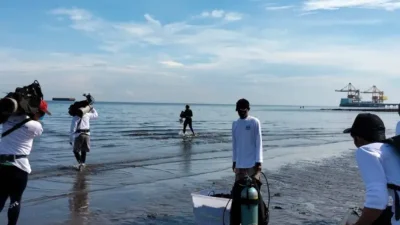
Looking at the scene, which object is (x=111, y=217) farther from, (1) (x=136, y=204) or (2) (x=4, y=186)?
(2) (x=4, y=186)

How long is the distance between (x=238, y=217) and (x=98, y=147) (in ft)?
51.7

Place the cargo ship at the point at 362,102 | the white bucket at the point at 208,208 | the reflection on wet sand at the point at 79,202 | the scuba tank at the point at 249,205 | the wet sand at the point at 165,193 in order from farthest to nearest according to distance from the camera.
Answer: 1. the cargo ship at the point at 362,102
2. the wet sand at the point at 165,193
3. the reflection on wet sand at the point at 79,202
4. the white bucket at the point at 208,208
5. the scuba tank at the point at 249,205

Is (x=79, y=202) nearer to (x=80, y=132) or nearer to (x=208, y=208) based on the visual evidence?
(x=208, y=208)

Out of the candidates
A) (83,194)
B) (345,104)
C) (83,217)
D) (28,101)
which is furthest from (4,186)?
(345,104)

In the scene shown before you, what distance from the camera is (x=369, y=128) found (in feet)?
9.68

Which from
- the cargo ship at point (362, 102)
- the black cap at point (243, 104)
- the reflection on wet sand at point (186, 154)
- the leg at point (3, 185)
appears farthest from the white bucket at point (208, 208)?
the cargo ship at point (362, 102)

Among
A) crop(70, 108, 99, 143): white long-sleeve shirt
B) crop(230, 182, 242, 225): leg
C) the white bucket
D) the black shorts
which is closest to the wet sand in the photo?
the black shorts

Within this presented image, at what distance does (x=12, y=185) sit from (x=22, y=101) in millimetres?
975

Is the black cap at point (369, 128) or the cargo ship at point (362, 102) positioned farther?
the cargo ship at point (362, 102)

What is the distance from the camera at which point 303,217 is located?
7.51m

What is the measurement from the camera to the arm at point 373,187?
262 cm

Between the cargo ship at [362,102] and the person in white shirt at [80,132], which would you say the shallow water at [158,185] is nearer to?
the person in white shirt at [80,132]

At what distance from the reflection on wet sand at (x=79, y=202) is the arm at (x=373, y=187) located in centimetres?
530

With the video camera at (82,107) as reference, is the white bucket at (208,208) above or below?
below
